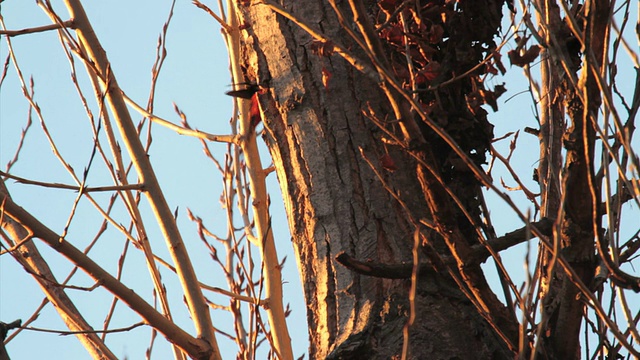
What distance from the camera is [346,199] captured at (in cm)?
197

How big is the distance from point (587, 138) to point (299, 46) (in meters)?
0.96

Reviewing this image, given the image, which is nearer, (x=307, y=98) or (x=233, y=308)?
(x=307, y=98)

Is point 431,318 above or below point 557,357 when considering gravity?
above

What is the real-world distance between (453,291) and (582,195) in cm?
46

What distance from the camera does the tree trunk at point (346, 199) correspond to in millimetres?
1816

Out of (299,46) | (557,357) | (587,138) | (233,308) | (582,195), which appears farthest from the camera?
(233,308)

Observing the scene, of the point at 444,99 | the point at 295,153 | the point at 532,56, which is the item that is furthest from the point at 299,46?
the point at 532,56

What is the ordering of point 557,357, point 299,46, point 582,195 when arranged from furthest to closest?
point 299,46 → point 557,357 → point 582,195

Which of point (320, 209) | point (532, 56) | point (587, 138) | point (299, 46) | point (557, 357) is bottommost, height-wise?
point (557, 357)

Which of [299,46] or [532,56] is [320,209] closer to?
[299,46]

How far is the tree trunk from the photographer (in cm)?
182

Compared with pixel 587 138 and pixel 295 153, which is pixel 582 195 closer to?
pixel 587 138

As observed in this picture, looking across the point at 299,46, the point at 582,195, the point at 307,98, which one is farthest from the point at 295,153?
the point at 582,195

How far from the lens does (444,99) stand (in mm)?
2027
